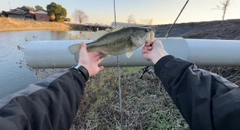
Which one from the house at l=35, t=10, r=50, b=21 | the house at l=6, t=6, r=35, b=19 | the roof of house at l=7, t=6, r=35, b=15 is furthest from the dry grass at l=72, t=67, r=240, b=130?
the roof of house at l=7, t=6, r=35, b=15

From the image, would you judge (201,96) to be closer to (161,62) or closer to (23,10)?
(161,62)

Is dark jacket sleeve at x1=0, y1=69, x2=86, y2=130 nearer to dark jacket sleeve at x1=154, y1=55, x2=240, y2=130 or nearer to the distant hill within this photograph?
dark jacket sleeve at x1=154, y1=55, x2=240, y2=130

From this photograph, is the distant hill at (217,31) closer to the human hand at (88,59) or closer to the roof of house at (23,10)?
the human hand at (88,59)

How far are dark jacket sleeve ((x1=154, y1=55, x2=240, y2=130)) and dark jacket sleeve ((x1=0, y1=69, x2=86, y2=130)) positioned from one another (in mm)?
603

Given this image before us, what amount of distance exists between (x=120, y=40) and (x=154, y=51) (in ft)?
0.93

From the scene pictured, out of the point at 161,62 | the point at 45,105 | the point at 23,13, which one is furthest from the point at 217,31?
the point at 23,13

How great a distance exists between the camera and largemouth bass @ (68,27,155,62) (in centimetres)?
130

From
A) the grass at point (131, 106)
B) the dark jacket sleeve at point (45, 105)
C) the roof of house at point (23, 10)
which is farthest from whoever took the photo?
the roof of house at point (23, 10)

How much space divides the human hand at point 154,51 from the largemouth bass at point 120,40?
2.3 inches

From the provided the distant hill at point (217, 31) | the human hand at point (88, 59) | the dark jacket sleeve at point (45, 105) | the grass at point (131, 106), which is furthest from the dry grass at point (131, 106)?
the distant hill at point (217, 31)

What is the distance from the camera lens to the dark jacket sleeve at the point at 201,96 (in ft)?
2.54

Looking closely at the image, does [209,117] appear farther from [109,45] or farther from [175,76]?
[109,45]

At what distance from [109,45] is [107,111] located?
1792mm

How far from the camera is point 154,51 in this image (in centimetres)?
136
